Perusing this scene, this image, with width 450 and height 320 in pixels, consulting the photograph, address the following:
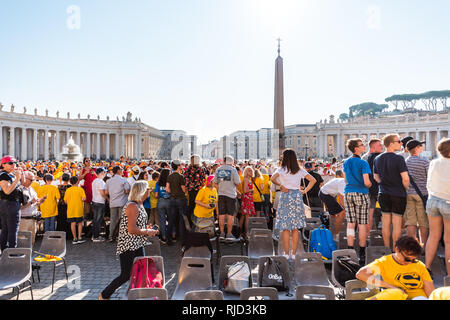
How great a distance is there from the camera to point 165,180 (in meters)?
8.31

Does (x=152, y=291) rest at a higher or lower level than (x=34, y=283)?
higher

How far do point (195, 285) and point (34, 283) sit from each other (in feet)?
10.0

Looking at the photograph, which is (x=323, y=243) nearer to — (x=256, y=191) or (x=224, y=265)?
(x=224, y=265)

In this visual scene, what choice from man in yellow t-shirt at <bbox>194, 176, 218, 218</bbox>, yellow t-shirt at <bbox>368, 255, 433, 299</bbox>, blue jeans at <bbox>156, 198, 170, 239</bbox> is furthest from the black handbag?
blue jeans at <bbox>156, 198, 170, 239</bbox>

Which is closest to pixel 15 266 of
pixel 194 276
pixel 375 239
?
pixel 194 276

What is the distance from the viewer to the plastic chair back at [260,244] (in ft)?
19.4

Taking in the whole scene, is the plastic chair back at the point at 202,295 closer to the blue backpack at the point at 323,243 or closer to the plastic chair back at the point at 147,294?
the plastic chair back at the point at 147,294

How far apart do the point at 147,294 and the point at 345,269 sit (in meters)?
2.45

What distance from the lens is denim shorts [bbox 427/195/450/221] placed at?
15.8 feet

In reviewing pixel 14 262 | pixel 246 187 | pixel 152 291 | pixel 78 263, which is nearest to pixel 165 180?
pixel 246 187

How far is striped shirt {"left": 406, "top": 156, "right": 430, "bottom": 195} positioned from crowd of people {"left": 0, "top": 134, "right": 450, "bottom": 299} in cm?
1

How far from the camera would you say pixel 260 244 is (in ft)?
19.5
